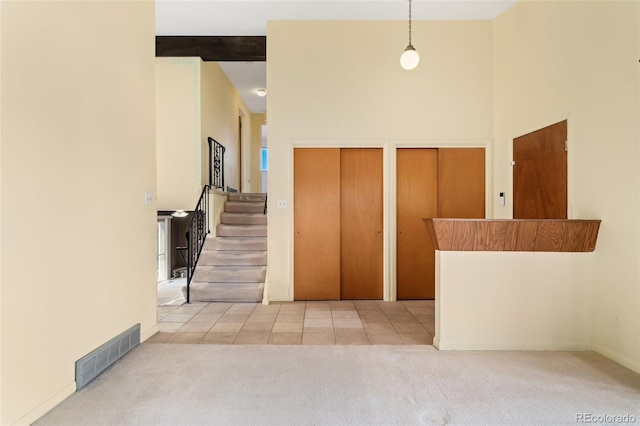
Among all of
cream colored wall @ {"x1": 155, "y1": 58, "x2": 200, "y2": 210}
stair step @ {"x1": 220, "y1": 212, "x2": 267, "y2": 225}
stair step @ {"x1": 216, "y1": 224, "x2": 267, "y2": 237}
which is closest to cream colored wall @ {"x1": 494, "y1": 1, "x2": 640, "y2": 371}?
stair step @ {"x1": 216, "y1": 224, "x2": 267, "y2": 237}

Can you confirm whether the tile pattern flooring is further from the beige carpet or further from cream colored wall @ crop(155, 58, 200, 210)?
cream colored wall @ crop(155, 58, 200, 210)

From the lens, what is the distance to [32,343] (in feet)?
6.52

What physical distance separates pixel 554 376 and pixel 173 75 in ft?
21.3

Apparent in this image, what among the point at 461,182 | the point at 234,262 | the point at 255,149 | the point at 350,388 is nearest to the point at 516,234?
the point at 350,388

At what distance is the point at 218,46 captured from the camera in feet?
17.6

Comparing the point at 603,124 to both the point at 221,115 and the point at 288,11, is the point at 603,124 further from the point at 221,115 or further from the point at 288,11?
the point at 221,115

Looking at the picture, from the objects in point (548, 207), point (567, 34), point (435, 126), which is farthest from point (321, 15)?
point (548, 207)

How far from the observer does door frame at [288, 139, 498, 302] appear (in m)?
4.72

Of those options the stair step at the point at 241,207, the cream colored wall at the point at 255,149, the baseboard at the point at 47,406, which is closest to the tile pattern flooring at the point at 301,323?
the baseboard at the point at 47,406

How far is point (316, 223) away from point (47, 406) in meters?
3.32

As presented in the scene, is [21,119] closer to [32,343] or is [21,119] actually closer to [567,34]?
[32,343]

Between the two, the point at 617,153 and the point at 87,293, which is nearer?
the point at 87,293

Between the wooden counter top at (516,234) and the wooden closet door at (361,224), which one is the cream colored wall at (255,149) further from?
the wooden counter top at (516,234)

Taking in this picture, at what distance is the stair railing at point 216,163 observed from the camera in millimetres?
6508
